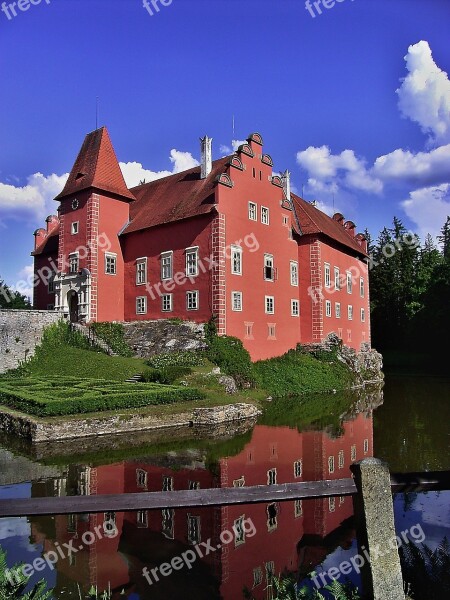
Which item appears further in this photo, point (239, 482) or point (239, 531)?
point (239, 482)

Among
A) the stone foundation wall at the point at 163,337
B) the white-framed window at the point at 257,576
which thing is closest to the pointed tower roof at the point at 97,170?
the stone foundation wall at the point at 163,337

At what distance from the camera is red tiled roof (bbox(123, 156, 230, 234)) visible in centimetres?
3047

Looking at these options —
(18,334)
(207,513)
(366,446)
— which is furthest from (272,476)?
(18,334)

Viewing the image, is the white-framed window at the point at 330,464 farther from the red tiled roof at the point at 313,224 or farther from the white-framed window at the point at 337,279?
the white-framed window at the point at 337,279

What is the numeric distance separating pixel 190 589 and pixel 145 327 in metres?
24.8

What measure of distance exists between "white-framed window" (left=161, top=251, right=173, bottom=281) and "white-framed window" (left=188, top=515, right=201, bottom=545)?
2306 centimetres

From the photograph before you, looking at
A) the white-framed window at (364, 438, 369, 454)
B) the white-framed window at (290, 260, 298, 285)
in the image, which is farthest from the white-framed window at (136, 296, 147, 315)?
the white-framed window at (364, 438, 369, 454)

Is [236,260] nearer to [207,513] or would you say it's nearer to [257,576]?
[207,513]

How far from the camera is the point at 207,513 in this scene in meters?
9.70

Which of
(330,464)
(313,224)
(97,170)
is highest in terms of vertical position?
(97,170)

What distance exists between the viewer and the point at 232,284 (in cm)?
2956

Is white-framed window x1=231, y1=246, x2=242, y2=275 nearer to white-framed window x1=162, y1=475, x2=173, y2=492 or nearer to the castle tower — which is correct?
the castle tower

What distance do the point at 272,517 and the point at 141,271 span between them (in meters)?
25.6

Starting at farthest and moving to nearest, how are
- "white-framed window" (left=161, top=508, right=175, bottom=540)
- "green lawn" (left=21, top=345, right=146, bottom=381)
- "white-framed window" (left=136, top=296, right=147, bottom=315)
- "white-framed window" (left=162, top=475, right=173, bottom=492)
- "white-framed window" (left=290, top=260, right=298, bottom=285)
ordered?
1. "white-framed window" (left=290, top=260, right=298, bottom=285)
2. "white-framed window" (left=136, top=296, right=147, bottom=315)
3. "green lawn" (left=21, top=345, right=146, bottom=381)
4. "white-framed window" (left=162, top=475, right=173, bottom=492)
5. "white-framed window" (left=161, top=508, right=175, bottom=540)
